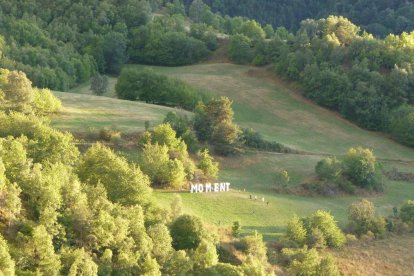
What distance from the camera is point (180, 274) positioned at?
37.5 meters

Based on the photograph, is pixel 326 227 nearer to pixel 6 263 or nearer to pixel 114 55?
pixel 6 263

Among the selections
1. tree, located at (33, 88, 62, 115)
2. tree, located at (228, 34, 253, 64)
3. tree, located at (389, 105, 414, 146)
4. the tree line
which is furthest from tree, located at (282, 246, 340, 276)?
tree, located at (228, 34, 253, 64)

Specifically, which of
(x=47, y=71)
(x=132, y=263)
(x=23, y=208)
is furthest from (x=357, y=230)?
(x=47, y=71)

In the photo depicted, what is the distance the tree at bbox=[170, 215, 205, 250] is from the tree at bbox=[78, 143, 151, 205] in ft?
10.6

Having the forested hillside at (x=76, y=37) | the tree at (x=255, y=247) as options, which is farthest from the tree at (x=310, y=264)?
the forested hillside at (x=76, y=37)

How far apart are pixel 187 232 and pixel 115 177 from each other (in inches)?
239

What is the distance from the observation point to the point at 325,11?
7441 inches

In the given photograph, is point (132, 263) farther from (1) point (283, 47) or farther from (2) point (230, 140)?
(1) point (283, 47)

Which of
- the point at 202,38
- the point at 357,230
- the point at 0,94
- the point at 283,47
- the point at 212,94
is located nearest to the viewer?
the point at 357,230

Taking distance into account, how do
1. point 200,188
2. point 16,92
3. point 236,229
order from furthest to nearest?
point 16,92, point 200,188, point 236,229

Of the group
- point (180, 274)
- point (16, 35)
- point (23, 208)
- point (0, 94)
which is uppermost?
point (16, 35)

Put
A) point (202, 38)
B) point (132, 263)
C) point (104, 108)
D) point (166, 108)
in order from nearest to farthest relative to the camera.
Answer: point (132, 263), point (104, 108), point (166, 108), point (202, 38)

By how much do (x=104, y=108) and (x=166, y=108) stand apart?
31.2 feet

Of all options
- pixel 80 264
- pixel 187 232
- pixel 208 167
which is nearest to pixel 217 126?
pixel 208 167
